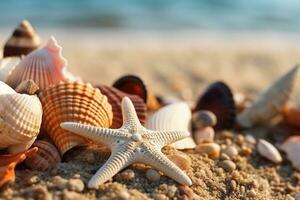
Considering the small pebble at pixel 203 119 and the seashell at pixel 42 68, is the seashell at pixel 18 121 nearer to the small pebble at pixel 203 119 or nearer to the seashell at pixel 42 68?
the seashell at pixel 42 68

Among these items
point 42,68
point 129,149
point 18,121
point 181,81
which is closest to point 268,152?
point 129,149

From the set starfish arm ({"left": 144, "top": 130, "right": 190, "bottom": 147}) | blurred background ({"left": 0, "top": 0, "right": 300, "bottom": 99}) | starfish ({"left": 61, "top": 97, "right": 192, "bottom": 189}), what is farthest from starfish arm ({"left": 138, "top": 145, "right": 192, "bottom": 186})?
blurred background ({"left": 0, "top": 0, "right": 300, "bottom": 99})

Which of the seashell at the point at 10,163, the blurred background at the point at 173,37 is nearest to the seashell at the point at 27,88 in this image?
the seashell at the point at 10,163

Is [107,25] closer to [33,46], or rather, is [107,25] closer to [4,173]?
[33,46]

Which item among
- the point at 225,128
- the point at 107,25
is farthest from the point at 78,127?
the point at 107,25

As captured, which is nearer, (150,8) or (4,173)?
(4,173)

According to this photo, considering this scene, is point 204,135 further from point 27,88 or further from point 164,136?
point 27,88

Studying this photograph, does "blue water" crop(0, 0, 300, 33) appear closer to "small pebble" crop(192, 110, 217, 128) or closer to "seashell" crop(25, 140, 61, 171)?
"small pebble" crop(192, 110, 217, 128)
